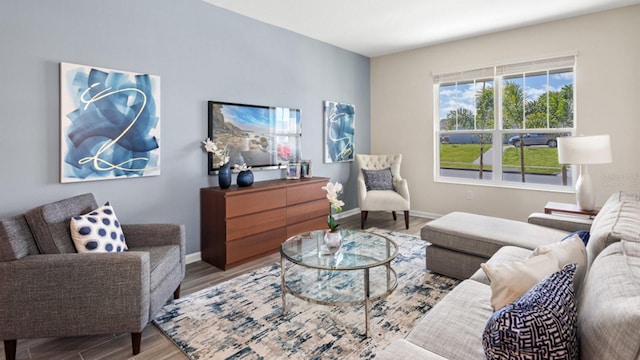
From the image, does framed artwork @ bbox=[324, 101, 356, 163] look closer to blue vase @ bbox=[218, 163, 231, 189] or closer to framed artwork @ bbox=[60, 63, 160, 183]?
blue vase @ bbox=[218, 163, 231, 189]

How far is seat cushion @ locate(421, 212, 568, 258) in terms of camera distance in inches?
102

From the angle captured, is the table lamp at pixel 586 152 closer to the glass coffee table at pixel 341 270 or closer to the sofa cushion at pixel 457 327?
the glass coffee table at pixel 341 270

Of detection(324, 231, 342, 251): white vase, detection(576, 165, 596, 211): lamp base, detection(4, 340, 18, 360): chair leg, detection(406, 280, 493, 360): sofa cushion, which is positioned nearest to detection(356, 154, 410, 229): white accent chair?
detection(576, 165, 596, 211): lamp base

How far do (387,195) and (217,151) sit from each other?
237 centimetres

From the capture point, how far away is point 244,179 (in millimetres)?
3549

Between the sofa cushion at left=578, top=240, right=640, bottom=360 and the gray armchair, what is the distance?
2003mm

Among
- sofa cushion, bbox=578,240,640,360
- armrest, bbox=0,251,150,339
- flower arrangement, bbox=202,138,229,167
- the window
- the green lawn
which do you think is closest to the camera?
sofa cushion, bbox=578,240,640,360

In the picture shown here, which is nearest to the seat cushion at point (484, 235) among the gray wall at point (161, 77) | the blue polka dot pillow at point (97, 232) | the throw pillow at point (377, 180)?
the throw pillow at point (377, 180)

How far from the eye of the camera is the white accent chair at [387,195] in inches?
182

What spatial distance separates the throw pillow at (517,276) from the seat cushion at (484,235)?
125cm

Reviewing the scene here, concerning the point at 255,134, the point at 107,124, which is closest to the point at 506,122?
the point at 255,134

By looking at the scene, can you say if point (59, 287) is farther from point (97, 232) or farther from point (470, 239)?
point (470, 239)

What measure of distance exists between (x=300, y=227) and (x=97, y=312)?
236cm

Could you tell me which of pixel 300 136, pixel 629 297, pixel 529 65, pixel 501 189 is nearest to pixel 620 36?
pixel 529 65
